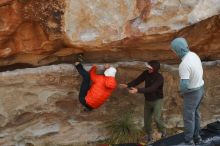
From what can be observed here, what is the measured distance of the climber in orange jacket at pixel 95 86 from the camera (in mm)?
7512

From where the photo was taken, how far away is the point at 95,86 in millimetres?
7512

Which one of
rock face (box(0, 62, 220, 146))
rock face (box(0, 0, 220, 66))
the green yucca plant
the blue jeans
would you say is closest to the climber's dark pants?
rock face (box(0, 62, 220, 146))

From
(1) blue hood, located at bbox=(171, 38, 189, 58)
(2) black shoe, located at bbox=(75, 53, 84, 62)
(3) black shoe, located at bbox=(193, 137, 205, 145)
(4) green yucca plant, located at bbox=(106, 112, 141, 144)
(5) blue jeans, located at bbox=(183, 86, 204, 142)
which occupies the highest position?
(1) blue hood, located at bbox=(171, 38, 189, 58)

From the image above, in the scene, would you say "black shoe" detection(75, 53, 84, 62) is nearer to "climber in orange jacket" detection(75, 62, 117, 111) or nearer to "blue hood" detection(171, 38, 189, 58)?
"climber in orange jacket" detection(75, 62, 117, 111)

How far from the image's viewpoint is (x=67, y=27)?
289 inches

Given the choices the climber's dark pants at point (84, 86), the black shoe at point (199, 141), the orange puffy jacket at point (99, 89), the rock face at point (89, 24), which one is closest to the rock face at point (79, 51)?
the rock face at point (89, 24)

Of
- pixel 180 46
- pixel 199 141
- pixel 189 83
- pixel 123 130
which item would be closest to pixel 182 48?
pixel 180 46

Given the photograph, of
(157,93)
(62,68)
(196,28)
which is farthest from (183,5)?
(62,68)

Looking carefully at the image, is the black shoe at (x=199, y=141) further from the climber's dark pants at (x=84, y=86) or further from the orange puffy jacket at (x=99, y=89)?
the climber's dark pants at (x=84, y=86)

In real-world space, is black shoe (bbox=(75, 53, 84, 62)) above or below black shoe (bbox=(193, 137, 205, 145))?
above

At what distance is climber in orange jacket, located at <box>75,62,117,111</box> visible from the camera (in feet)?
24.6

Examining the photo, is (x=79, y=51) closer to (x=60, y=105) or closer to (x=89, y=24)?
(x=89, y=24)

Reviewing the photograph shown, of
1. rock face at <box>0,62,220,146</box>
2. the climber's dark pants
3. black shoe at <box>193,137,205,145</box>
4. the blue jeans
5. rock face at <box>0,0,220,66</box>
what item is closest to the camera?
the blue jeans

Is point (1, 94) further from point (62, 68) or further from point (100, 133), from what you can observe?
point (100, 133)
